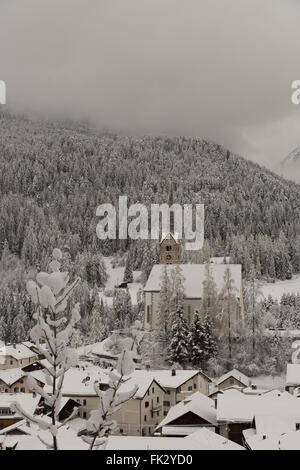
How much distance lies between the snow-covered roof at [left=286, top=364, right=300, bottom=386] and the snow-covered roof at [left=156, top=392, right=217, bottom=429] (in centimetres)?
700

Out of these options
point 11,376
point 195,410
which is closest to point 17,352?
point 11,376

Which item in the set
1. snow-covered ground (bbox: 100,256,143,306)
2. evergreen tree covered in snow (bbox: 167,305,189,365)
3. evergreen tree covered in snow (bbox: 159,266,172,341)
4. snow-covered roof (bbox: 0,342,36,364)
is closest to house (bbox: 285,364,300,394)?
evergreen tree covered in snow (bbox: 167,305,189,365)

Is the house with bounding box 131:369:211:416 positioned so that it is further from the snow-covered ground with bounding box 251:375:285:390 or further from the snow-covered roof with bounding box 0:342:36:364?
the snow-covered roof with bounding box 0:342:36:364

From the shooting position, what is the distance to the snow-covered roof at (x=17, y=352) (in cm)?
6950

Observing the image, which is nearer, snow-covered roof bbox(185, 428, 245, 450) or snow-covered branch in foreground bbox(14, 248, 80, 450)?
snow-covered branch in foreground bbox(14, 248, 80, 450)

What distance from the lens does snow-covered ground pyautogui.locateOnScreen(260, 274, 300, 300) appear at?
122519mm

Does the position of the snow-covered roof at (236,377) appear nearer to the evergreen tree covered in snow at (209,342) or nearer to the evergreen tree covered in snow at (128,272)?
the evergreen tree covered in snow at (209,342)

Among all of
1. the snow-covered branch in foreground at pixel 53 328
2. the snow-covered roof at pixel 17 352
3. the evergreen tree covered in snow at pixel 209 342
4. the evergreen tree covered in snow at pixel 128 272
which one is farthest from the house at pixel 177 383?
the evergreen tree covered in snow at pixel 128 272

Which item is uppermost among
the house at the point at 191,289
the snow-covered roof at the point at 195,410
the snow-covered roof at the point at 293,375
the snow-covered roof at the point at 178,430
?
the house at the point at 191,289

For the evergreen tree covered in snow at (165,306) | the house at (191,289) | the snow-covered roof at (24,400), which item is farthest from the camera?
the house at (191,289)

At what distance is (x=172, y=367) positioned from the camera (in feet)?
168

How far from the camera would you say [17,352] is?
70.8 meters

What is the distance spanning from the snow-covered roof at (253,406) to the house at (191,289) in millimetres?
16037

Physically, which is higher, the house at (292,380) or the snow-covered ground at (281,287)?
the snow-covered ground at (281,287)
